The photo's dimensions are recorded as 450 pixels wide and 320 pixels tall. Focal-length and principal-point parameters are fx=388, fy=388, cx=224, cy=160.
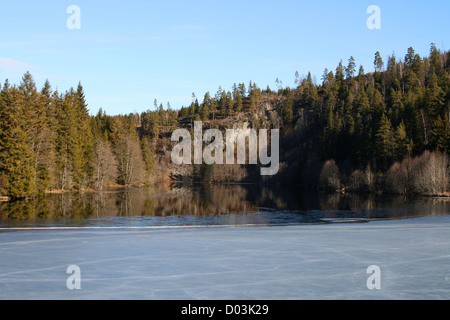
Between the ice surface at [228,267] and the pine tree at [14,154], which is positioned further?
the pine tree at [14,154]

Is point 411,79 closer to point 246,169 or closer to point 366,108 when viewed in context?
point 366,108

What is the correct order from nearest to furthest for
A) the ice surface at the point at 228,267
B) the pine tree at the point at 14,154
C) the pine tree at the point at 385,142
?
the ice surface at the point at 228,267, the pine tree at the point at 14,154, the pine tree at the point at 385,142

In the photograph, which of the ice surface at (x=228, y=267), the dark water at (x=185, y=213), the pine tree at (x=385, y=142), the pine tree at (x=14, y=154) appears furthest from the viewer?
the pine tree at (x=385, y=142)

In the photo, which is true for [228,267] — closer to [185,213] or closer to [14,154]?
[185,213]

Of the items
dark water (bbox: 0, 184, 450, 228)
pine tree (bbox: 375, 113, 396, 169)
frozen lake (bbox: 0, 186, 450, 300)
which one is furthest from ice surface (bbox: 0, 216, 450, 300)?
pine tree (bbox: 375, 113, 396, 169)

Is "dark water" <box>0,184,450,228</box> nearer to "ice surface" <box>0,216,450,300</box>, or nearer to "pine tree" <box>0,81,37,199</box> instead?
"pine tree" <box>0,81,37,199</box>

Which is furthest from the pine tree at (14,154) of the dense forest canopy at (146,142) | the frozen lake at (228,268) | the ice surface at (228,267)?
the ice surface at (228,267)

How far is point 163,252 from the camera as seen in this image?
41.1ft

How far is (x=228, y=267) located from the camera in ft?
33.5

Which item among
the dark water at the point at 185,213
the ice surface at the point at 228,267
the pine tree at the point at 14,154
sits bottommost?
the dark water at the point at 185,213

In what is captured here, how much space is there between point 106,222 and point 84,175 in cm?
5124

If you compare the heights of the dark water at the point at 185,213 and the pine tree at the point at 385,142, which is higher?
the pine tree at the point at 385,142

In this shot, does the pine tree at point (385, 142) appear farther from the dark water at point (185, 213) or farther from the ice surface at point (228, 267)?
the ice surface at point (228, 267)

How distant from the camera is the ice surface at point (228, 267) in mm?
7879
